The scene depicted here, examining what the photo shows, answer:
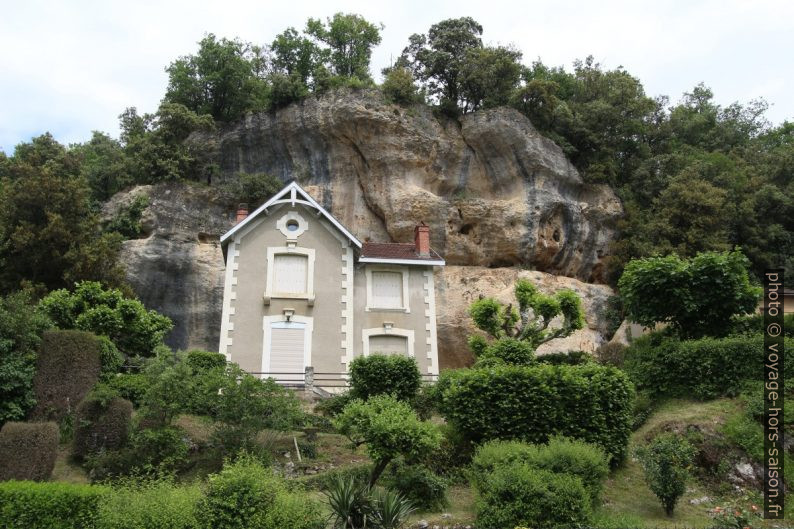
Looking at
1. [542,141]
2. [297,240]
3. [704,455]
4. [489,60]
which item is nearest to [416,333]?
[297,240]

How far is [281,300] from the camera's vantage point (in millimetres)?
21609

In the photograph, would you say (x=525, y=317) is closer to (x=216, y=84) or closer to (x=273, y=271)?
(x=273, y=271)

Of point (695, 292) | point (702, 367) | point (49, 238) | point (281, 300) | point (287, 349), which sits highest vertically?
point (49, 238)

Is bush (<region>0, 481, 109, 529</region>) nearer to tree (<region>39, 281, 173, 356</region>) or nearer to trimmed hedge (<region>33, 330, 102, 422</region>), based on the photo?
trimmed hedge (<region>33, 330, 102, 422</region>)

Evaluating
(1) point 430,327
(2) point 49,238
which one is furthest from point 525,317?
(2) point 49,238

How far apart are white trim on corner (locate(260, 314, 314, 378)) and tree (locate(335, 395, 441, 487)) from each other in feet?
29.2

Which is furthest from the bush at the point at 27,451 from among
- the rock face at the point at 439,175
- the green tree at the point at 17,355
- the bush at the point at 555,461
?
the rock face at the point at 439,175

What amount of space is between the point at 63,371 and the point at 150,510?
6.76m

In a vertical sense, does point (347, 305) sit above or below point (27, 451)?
above

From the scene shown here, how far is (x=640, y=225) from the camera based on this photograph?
29.7 meters

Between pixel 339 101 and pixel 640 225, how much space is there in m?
14.2

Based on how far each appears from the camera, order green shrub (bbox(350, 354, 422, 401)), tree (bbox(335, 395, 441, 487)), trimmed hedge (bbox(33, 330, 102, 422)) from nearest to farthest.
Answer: tree (bbox(335, 395, 441, 487)), trimmed hedge (bbox(33, 330, 102, 422)), green shrub (bbox(350, 354, 422, 401))

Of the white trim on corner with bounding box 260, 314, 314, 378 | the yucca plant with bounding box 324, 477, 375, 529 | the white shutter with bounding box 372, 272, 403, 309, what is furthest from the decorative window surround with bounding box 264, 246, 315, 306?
the yucca plant with bounding box 324, 477, 375, 529

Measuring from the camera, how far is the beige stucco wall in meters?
21.1
